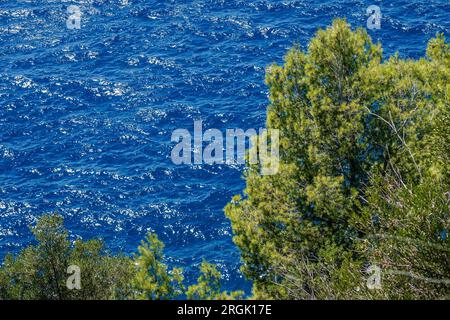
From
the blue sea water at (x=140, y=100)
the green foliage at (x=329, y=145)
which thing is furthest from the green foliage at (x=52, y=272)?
the blue sea water at (x=140, y=100)

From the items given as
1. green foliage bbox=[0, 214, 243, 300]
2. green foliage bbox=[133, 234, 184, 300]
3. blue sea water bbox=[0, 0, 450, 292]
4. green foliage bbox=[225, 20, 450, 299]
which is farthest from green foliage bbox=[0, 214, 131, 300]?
blue sea water bbox=[0, 0, 450, 292]

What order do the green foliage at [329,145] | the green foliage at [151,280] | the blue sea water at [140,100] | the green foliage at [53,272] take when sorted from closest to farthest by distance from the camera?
the green foliage at [151,280], the green foliage at [329,145], the green foliage at [53,272], the blue sea water at [140,100]

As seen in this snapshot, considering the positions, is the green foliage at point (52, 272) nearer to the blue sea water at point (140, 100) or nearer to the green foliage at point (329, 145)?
the green foliage at point (329, 145)

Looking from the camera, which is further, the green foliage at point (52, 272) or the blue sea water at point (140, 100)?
the blue sea water at point (140, 100)

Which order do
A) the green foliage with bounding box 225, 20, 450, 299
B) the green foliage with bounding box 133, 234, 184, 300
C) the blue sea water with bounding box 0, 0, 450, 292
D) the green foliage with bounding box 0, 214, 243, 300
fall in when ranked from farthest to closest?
the blue sea water with bounding box 0, 0, 450, 292 → the green foliage with bounding box 0, 214, 243, 300 → the green foliage with bounding box 225, 20, 450, 299 → the green foliage with bounding box 133, 234, 184, 300

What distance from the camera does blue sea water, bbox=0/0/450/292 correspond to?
6475 centimetres

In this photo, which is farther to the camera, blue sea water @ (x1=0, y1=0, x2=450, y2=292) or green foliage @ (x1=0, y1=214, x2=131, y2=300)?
blue sea water @ (x1=0, y1=0, x2=450, y2=292)

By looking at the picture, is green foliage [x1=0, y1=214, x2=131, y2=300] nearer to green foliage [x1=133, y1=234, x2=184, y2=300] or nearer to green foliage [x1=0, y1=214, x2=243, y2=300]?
green foliage [x1=0, y1=214, x2=243, y2=300]

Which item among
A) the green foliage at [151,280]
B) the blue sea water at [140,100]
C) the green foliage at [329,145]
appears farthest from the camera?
the blue sea water at [140,100]

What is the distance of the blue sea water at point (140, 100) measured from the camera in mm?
64750

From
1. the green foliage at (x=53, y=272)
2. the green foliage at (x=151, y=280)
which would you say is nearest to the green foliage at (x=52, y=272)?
the green foliage at (x=53, y=272)

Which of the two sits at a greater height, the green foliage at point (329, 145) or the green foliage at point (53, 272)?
the green foliage at point (329, 145)

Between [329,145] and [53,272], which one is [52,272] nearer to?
[53,272]

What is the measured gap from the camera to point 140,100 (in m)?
81.3
